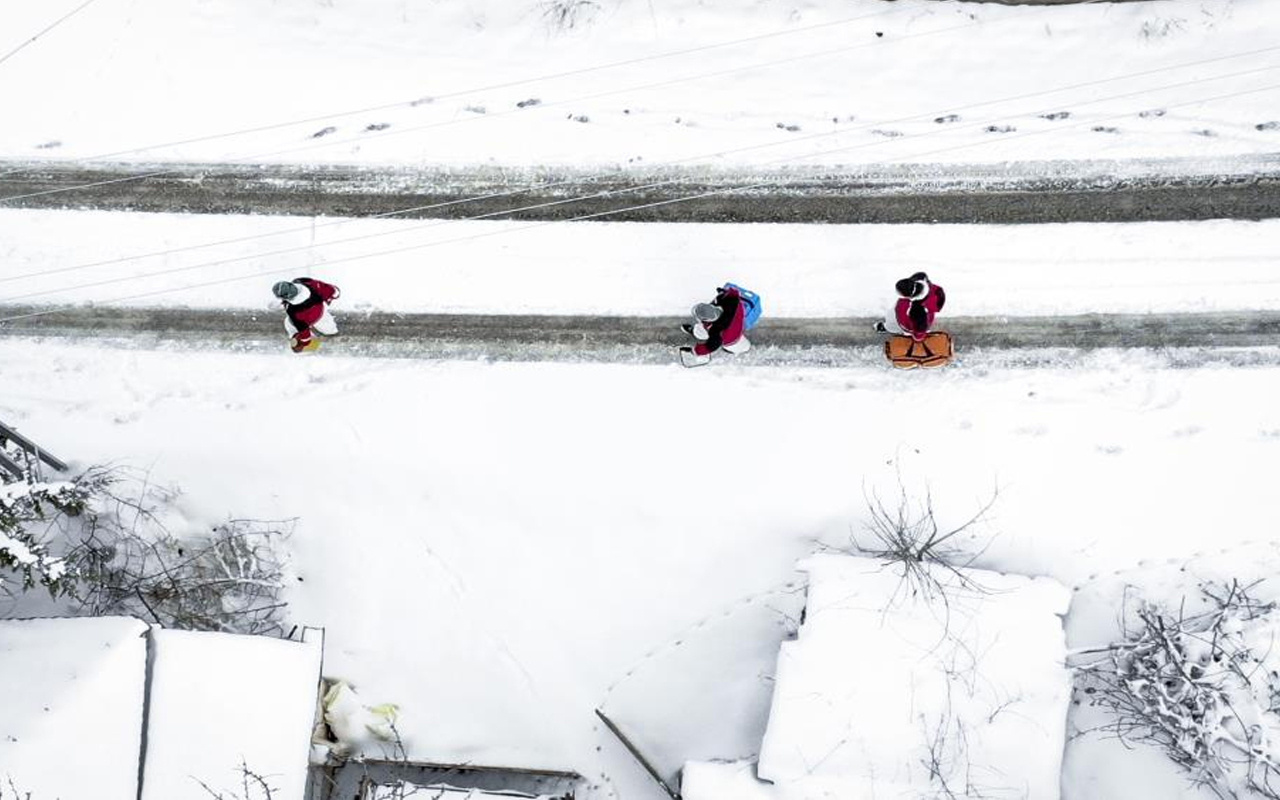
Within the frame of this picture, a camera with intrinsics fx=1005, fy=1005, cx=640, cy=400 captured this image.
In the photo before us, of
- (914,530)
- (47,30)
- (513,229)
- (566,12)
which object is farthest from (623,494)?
(47,30)

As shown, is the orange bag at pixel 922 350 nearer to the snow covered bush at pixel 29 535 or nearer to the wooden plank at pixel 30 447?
the snow covered bush at pixel 29 535

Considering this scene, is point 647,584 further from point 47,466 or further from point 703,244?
point 47,466

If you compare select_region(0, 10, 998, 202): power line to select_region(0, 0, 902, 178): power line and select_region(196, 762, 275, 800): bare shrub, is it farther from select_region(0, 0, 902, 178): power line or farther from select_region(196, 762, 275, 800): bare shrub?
select_region(196, 762, 275, 800): bare shrub

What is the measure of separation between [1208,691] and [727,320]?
5714 millimetres

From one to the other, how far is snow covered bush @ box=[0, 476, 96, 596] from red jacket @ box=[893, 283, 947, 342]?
833cm

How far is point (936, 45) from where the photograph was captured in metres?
11.4

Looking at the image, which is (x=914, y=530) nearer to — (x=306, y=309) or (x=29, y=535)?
(x=306, y=309)

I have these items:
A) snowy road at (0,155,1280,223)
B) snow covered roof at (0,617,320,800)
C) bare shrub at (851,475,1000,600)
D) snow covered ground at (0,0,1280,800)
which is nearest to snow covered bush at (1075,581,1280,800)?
snow covered ground at (0,0,1280,800)

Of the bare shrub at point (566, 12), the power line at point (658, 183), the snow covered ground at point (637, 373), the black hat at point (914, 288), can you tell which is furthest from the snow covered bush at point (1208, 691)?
the bare shrub at point (566, 12)

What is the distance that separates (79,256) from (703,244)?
7.36 meters

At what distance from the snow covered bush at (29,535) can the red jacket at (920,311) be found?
8.33 meters

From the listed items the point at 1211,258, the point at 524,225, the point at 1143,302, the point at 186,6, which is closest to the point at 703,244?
the point at 524,225

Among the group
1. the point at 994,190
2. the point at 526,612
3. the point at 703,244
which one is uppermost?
the point at 994,190

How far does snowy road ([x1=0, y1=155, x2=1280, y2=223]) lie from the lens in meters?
11.1
